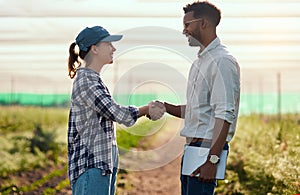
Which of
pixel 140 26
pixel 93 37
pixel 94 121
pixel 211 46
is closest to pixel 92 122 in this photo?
pixel 94 121

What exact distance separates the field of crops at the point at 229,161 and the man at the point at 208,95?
0.61 metres

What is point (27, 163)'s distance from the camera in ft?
30.3

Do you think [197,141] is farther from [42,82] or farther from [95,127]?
[42,82]

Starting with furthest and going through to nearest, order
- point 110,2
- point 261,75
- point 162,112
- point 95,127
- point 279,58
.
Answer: point 261,75 < point 279,58 < point 110,2 < point 162,112 < point 95,127

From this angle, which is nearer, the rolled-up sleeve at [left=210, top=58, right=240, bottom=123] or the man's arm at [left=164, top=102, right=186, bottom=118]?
the rolled-up sleeve at [left=210, top=58, right=240, bottom=123]

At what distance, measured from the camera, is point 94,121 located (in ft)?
10.9

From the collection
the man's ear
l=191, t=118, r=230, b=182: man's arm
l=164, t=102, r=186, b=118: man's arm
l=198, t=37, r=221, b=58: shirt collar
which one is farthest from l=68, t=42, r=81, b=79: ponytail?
l=191, t=118, r=230, b=182: man's arm

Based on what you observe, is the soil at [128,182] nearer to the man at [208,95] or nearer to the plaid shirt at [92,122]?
the plaid shirt at [92,122]

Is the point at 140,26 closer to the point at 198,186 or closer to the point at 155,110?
the point at 155,110

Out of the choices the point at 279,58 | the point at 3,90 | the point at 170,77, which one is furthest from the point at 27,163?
the point at 3,90

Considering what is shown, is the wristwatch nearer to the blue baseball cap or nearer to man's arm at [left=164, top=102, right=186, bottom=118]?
man's arm at [left=164, top=102, right=186, bottom=118]

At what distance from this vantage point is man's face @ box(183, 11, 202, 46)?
132 inches

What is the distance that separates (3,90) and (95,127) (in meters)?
14.0

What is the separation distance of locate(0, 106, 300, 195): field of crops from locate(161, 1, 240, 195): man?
2.00ft
